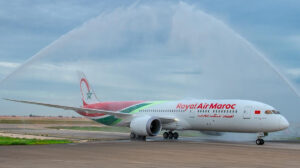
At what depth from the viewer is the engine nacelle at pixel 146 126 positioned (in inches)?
1160

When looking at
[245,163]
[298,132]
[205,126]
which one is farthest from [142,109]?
[245,163]

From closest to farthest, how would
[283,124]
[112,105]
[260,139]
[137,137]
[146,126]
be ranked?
[283,124], [260,139], [146,126], [137,137], [112,105]

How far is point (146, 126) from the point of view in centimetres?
2944

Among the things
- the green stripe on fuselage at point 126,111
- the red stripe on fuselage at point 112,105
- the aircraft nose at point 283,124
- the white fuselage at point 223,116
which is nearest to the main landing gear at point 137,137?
the white fuselage at point 223,116

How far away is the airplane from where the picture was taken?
26.6m

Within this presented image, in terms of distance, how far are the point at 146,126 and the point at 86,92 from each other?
14906 mm

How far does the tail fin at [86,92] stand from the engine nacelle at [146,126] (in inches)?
489

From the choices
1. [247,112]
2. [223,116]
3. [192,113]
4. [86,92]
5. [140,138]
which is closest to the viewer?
[247,112]

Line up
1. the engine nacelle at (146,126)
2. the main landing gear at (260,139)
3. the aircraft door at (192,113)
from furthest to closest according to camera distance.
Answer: the aircraft door at (192,113), the engine nacelle at (146,126), the main landing gear at (260,139)

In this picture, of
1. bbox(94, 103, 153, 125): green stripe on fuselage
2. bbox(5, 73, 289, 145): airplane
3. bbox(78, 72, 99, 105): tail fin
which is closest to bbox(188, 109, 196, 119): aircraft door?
bbox(5, 73, 289, 145): airplane

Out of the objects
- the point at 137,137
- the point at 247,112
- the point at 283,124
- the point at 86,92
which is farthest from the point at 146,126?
the point at 86,92

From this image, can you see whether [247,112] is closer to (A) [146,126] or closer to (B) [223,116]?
(B) [223,116]

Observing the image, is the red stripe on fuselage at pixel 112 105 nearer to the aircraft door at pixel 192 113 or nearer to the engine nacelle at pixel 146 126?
the engine nacelle at pixel 146 126

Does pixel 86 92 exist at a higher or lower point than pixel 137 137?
higher
